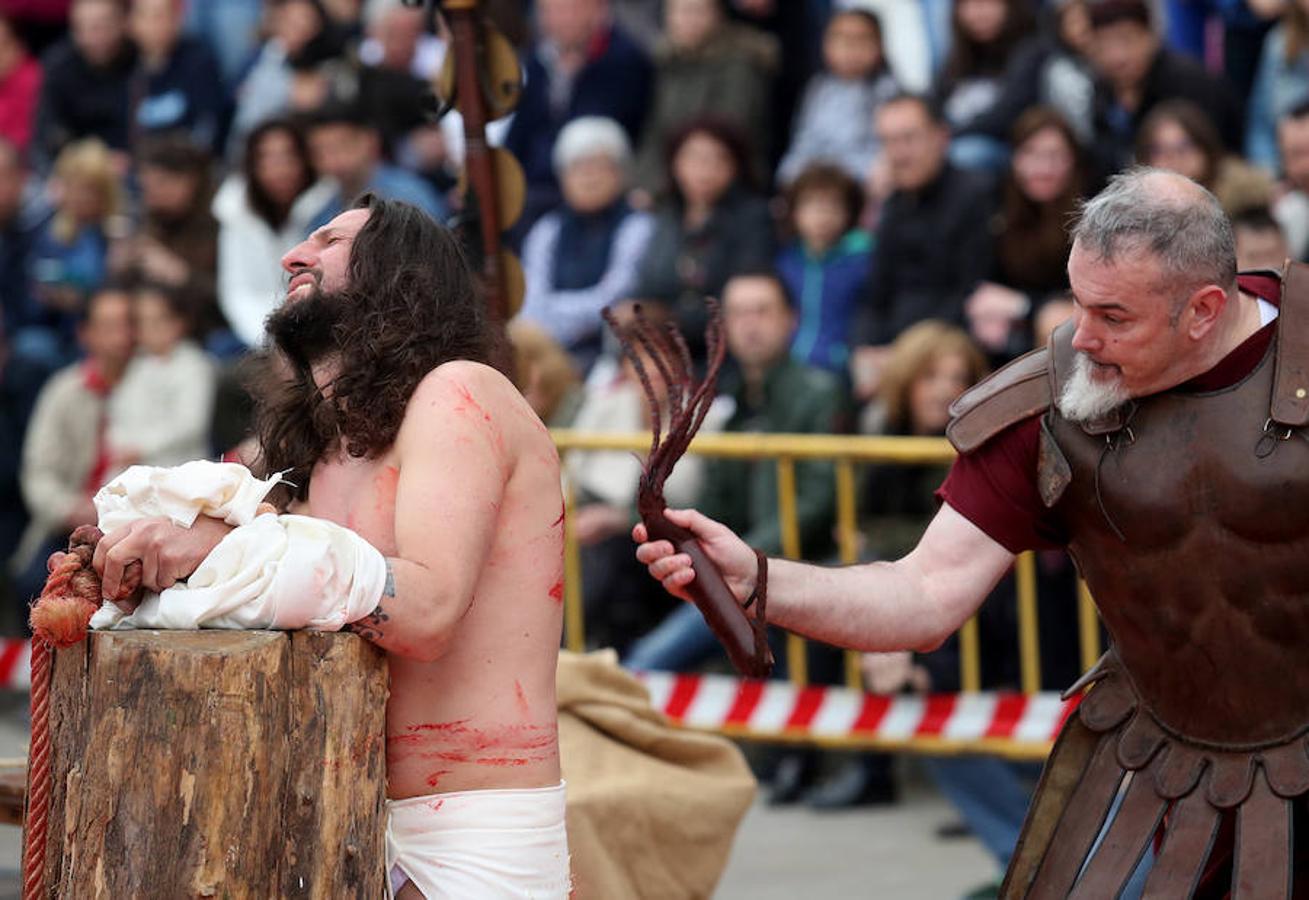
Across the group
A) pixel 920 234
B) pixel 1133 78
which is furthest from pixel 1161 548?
pixel 1133 78

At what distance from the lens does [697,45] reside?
31.7ft

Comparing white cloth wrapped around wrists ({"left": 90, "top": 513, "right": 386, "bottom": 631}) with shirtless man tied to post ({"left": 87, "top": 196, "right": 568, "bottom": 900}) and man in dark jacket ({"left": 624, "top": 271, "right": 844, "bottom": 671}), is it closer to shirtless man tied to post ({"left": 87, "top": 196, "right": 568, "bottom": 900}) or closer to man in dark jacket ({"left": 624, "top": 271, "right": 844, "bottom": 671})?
shirtless man tied to post ({"left": 87, "top": 196, "right": 568, "bottom": 900})

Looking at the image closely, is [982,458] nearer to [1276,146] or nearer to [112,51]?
[1276,146]

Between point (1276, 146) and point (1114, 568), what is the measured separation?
503 cm

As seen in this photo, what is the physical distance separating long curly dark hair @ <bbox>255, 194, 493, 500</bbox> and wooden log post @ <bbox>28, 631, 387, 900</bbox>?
0.42 meters

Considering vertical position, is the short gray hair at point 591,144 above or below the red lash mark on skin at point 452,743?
above

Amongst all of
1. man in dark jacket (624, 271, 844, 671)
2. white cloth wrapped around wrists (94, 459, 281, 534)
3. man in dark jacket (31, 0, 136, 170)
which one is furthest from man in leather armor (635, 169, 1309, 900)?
man in dark jacket (31, 0, 136, 170)

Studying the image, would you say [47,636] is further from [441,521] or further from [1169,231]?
[1169,231]

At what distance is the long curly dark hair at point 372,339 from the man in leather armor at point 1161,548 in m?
0.53

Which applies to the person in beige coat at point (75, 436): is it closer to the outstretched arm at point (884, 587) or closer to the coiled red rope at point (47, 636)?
the outstretched arm at point (884, 587)

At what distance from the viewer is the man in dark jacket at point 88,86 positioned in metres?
11.3

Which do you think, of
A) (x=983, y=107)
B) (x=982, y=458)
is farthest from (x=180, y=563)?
(x=983, y=107)

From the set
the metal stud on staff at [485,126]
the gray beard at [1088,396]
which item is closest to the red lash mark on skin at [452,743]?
the gray beard at [1088,396]

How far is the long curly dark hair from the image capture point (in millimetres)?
3439
